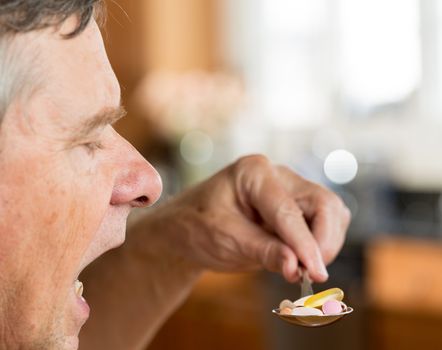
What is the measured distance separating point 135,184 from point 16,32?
0.70 feet

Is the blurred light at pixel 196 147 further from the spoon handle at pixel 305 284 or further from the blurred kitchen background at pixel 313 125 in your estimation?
the spoon handle at pixel 305 284

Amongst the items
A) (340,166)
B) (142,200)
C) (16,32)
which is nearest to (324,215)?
(142,200)

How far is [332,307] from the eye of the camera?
1.18m

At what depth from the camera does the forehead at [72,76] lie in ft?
3.01

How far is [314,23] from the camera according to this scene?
458cm

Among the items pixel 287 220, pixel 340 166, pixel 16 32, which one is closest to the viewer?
pixel 16 32

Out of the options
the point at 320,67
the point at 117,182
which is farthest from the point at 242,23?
the point at 117,182

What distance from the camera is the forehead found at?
0.92 metres

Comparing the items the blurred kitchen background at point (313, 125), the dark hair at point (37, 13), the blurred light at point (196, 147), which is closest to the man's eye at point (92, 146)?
the dark hair at point (37, 13)

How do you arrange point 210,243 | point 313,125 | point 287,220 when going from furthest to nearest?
point 313,125
point 210,243
point 287,220

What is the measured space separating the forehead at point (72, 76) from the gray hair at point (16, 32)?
13 mm

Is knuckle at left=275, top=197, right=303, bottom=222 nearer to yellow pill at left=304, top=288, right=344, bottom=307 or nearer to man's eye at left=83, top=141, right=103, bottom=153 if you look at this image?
yellow pill at left=304, top=288, right=344, bottom=307

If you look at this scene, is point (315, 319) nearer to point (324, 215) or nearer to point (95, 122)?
point (324, 215)

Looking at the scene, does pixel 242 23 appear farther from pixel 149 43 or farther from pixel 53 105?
pixel 53 105
